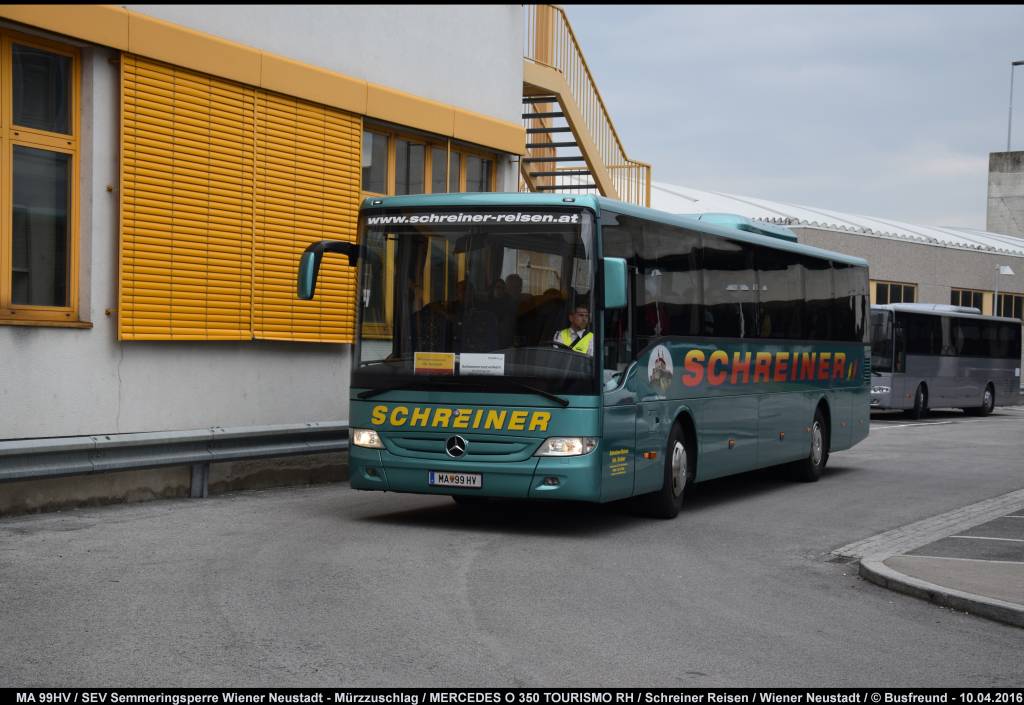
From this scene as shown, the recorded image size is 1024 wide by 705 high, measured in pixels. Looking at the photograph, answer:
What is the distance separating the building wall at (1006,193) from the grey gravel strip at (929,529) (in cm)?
6870

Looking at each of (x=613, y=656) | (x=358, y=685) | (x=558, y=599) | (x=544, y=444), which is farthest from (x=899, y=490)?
(x=358, y=685)

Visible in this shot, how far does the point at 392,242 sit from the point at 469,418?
1.81 meters

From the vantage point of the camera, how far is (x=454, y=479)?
38.4 ft

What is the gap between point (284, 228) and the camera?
16109 millimetres

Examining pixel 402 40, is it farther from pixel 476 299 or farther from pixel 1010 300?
pixel 1010 300

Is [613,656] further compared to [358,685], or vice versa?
[613,656]

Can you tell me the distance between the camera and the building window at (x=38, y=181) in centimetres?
1275

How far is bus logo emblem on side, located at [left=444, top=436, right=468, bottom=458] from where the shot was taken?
38.5 ft

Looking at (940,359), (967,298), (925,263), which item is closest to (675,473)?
(940,359)

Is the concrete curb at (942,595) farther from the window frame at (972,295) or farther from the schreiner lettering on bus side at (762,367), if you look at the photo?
the window frame at (972,295)

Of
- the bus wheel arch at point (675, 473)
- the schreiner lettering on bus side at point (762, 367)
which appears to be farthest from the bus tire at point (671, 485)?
the schreiner lettering on bus side at point (762, 367)

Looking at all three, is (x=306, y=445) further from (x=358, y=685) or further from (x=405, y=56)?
(x=358, y=685)

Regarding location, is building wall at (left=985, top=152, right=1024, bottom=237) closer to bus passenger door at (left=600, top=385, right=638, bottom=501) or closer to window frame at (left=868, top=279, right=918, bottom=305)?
window frame at (left=868, top=279, right=918, bottom=305)

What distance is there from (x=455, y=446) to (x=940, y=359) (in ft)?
94.0
